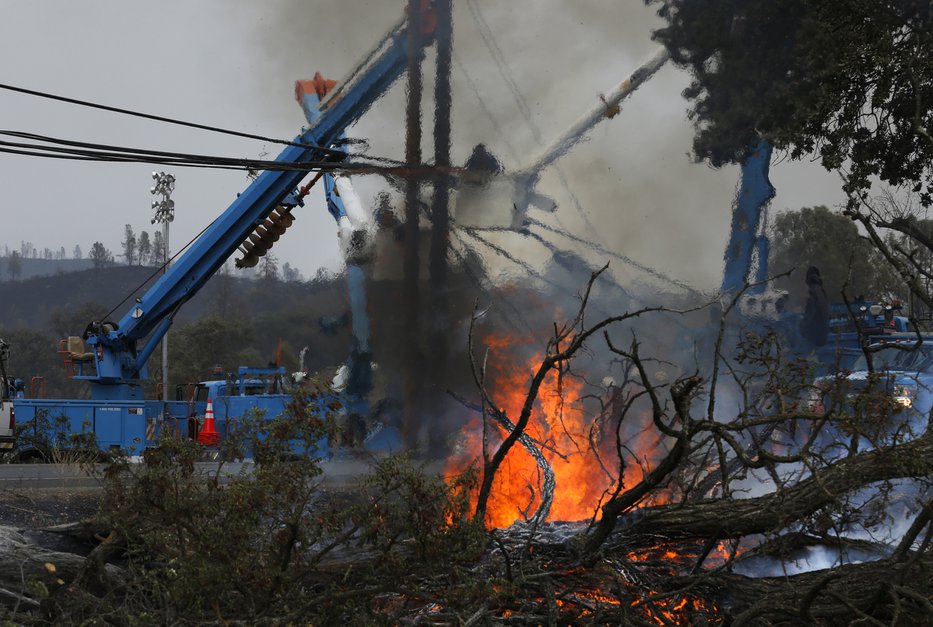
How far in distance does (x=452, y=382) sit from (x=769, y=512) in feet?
35.8

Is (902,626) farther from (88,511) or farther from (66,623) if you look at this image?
(88,511)

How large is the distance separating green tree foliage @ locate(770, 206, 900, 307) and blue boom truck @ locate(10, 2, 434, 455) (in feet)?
24.3

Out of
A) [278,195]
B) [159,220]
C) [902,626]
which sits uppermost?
[159,220]

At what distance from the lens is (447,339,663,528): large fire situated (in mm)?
10445

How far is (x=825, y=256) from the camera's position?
88.1ft

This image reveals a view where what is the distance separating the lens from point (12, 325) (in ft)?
368

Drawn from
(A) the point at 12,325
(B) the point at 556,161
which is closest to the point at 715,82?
(B) the point at 556,161

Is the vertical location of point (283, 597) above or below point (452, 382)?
below

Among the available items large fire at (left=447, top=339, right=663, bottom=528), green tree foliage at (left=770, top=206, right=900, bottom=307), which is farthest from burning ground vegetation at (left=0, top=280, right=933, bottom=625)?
green tree foliage at (left=770, top=206, right=900, bottom=307)

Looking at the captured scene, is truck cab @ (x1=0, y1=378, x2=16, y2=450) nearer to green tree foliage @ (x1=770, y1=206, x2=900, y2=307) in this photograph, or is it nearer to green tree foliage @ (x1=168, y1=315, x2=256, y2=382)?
green tree foliage @ (x1=770, y1=206, x2=900, y2=307)

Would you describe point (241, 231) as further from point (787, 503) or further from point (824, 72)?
point (787, 503)

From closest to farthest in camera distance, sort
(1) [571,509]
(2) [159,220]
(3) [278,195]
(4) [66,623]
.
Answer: (4) [66,623] → (1) [571,509] → (3) [278,195] → (2) [159,220]

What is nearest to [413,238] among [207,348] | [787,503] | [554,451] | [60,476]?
[60,476]

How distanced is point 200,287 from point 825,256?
17.8 metres
